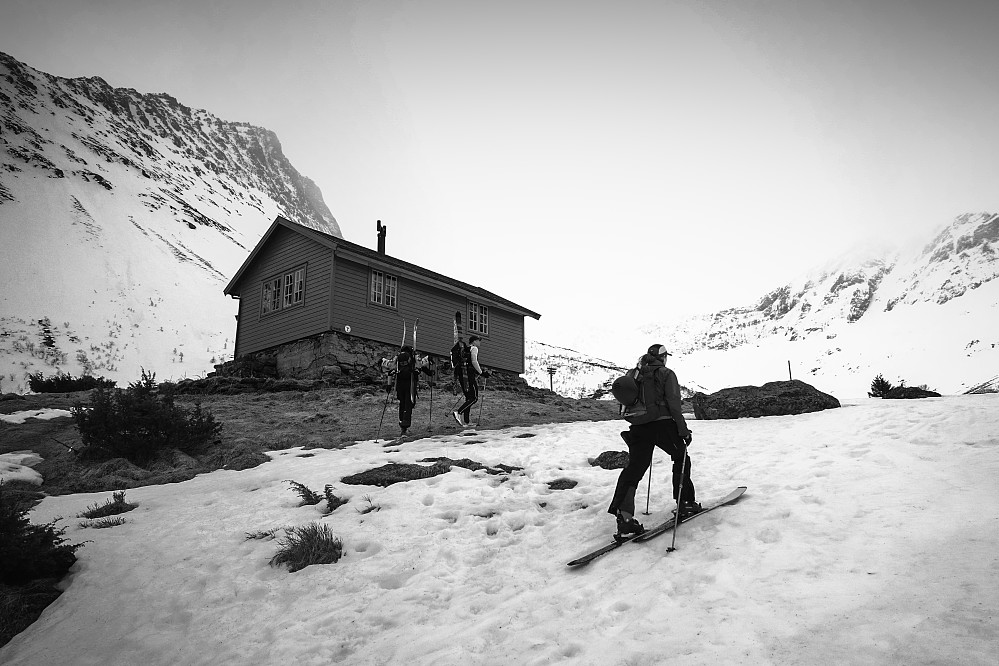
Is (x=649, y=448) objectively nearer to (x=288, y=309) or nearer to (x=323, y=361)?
(x=323, y=361)

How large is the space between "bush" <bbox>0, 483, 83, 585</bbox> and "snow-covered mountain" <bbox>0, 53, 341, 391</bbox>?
25.2 m

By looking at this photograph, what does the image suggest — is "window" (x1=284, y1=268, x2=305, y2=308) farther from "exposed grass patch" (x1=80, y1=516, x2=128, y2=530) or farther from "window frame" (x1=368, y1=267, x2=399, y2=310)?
"exposed grass patch" (x1=80, y1=516, x2=128, y2=530)

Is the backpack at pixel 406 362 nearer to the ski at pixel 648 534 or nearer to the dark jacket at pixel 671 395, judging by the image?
the dark jacket at pixel 671 395

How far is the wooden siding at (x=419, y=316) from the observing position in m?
22.3

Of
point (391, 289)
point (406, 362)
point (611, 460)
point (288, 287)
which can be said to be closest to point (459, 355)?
point (406, 362)

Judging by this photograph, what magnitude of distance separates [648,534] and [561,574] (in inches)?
41.6

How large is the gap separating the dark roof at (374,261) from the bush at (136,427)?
10.9 metres

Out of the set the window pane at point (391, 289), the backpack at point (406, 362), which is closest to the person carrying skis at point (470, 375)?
the backpack at point (406, 362)

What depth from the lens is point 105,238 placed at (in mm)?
46062

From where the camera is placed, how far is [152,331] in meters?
36.6

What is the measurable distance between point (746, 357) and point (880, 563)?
208 ft

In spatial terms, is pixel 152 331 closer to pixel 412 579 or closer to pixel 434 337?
pixel 434 337

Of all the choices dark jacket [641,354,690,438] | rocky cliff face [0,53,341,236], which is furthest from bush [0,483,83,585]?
rocky cliff face [0,53,341,236]

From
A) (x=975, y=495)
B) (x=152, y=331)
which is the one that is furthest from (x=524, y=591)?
(x=152, y=331)
